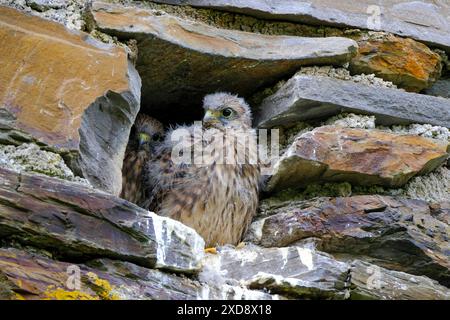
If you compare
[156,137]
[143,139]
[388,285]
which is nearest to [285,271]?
[388,285]

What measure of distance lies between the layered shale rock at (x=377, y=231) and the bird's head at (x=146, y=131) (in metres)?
1.52

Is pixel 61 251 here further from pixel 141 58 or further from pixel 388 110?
pixel 388 110

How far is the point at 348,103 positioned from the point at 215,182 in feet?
2.67

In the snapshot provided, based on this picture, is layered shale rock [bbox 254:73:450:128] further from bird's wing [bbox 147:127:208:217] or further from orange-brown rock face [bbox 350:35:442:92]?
bird's wing [bbox 147:127:208:217]

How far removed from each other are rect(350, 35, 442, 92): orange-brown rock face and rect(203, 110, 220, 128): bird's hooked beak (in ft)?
2.77

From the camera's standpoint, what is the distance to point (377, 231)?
11.4 feet

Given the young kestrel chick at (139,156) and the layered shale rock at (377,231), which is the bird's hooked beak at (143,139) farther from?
the layered shale rock at (377,231)

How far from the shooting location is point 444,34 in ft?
13.9

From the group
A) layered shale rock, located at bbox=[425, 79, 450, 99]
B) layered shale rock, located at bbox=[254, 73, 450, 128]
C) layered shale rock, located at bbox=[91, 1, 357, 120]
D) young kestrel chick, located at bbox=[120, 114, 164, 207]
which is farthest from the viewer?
young kestrel chick, located at bbox=[120, 114, 164, 207]

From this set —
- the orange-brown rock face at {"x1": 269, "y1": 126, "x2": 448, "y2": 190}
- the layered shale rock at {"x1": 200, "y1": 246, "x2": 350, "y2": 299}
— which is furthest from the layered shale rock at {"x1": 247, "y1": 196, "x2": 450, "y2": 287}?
the layered shale rock at {"x1": 200, "y1": 246, "x2": 350, "y2": 299}

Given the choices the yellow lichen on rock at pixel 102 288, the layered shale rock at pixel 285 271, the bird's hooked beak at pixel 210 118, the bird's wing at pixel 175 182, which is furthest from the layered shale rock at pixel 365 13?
the yellow lichen on rock at pixel 102 288

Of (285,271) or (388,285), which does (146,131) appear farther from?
(388,285)

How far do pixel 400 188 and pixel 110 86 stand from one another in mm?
1402

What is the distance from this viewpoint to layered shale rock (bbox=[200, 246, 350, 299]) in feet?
10.0
